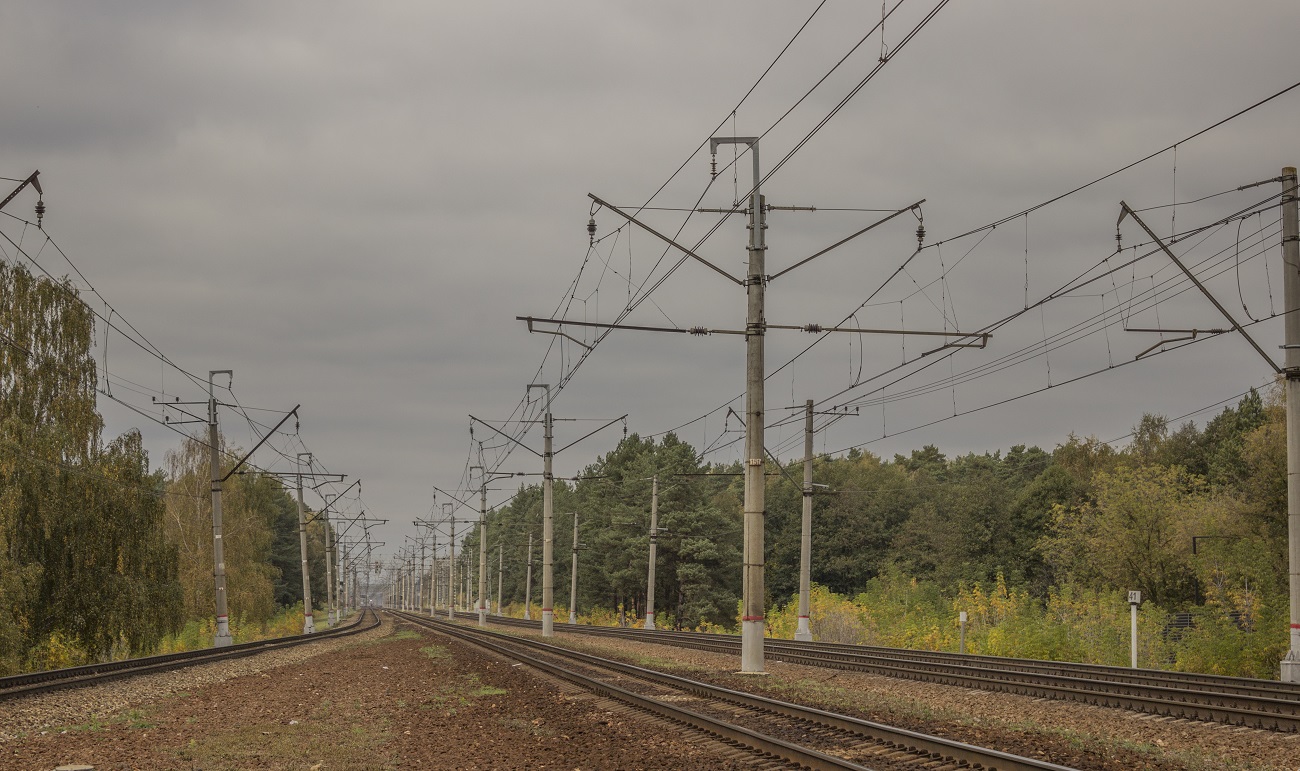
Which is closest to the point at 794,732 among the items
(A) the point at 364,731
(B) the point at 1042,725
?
(B) the point at 1042,725

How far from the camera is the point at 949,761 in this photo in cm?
1345

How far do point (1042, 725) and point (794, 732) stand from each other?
13.5 feet

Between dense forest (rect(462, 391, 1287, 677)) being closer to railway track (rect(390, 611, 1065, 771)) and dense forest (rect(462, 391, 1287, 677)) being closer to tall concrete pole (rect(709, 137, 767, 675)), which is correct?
tall concrete pole (rect(709, 137, 767, 675))

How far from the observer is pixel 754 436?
88.4 ft

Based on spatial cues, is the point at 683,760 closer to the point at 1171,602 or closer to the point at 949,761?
the point at 949,761

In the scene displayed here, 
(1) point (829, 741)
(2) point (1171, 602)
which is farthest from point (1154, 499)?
(1) point (829, 741)

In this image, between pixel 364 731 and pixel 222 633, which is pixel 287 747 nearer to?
pixel 364 731

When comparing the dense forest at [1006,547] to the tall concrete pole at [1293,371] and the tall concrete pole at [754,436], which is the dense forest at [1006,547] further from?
the tall concrete pole at [754,436]

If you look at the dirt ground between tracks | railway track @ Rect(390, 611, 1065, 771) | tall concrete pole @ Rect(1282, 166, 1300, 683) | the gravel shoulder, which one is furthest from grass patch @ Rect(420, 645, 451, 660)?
tall concrete pole @ Rect(1282, 166, 1300, 683)

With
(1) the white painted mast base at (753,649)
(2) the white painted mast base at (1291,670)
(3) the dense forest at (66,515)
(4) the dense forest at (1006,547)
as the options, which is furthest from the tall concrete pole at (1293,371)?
(3) the dense forest at (66,515)

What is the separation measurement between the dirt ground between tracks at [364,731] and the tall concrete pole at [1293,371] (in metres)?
15.8

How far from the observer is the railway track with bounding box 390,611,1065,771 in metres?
13.1

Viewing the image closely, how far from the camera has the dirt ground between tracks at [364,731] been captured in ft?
47.4

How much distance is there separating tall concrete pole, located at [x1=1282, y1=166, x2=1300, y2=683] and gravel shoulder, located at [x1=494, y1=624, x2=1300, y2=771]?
7.50m
